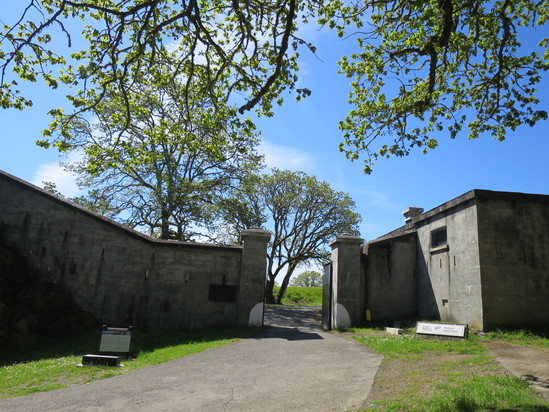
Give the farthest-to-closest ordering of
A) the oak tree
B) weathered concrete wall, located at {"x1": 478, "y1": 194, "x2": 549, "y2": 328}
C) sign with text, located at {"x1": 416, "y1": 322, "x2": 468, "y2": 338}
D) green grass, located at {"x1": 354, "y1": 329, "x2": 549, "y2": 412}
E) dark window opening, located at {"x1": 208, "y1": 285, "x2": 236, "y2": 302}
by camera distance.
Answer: the oak tree, dark window opening, located at {"x1": 208, "y1": 285, "x2": 236, "y2": 302}, weathered concrete wall, located at {"x1": 478, "y1": 194, "x2": 549, "y2": 328}, sign with text, located at {"x1": 416, "y1": 322, "x2": 468, "y2": 338}, green grass, located at {"x1": 354, "y1": 329, "x2": 549, "y2": 412}

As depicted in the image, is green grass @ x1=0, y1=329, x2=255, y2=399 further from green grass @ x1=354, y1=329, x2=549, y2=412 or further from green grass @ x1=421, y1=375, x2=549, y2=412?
green grass @ x1=421, y1=375, x2=549, y2=412

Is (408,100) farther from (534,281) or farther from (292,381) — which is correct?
(292,381)

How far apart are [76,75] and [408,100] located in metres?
9.23

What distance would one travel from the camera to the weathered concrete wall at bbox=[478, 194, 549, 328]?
1247cm

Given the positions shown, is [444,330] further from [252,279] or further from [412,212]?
[412,212]

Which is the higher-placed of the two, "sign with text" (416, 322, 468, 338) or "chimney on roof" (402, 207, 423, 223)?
"chimney on roof" (402, 207, 423, 223)

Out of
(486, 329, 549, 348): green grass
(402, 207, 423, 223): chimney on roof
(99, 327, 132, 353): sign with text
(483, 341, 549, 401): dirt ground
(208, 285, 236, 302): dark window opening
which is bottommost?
(99, 327, 132, 353): sign with text

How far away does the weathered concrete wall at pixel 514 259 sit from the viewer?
40.9 feet

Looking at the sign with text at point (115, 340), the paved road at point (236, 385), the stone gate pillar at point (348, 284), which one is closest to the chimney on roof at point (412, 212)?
the stone gate pillar at point (348, 284)

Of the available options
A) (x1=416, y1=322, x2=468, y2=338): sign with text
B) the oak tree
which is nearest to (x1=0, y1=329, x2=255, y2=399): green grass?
(x1=416, y1=322, x2=468, y2=338): sign with text

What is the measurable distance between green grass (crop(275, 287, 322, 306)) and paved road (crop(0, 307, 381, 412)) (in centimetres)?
3163

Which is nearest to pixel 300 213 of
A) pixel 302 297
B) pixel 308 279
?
pixel 302 297

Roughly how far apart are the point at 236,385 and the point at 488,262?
9.62 metres

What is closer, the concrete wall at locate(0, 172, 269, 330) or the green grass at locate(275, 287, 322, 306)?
the concrete wall at locate(0, 172, 269, 330)
